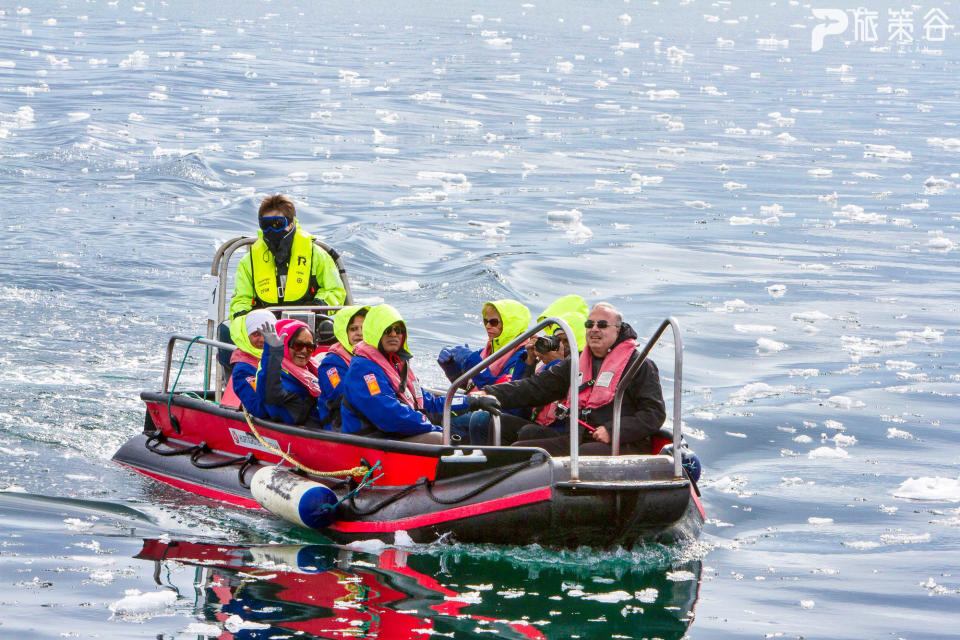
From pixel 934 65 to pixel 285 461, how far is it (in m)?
45.9

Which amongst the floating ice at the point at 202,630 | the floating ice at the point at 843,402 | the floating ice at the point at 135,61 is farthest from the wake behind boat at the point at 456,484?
the floating ice at the point at 135,61

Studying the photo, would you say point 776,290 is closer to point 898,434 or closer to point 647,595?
point 898,434

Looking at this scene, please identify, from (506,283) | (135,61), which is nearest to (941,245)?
(506,283)

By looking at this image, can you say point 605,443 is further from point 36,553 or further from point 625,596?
point 36,553

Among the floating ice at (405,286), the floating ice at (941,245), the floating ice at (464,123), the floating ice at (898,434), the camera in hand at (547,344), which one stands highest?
the floating ice at (464,123)

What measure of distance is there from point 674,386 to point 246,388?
3.04m

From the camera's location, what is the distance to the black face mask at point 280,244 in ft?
33.1

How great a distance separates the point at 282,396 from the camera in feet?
29.1

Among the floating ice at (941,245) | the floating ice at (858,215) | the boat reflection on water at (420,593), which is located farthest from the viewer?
the floating ice at (858,215)

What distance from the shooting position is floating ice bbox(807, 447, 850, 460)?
10.8m

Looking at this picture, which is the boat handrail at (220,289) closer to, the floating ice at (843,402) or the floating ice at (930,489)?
the floating ice at (930,489)

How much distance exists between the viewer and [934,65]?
164 ft

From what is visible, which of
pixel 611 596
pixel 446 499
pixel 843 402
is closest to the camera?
pixel 611 596

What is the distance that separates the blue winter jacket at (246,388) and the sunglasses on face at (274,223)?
1340mm
